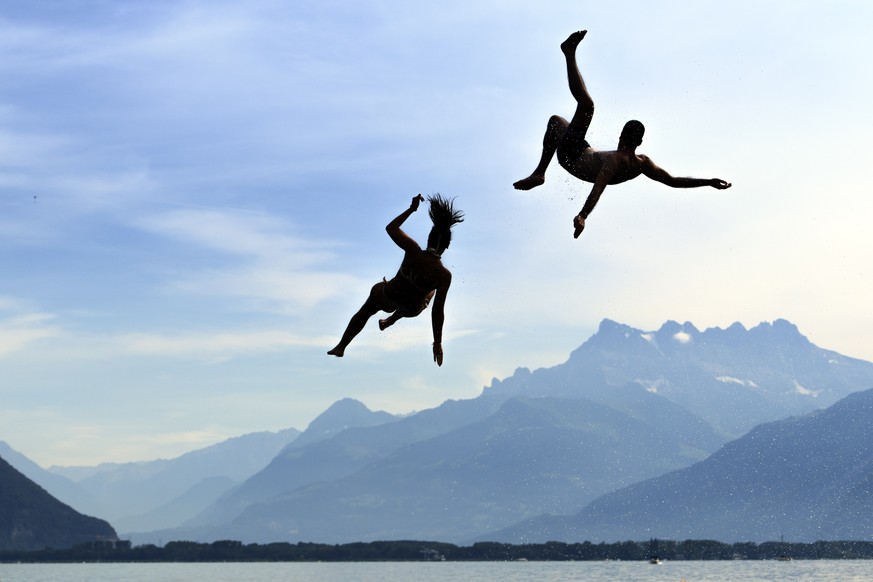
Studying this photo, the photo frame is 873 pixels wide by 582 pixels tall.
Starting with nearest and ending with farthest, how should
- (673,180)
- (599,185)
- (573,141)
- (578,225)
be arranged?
(578,225) → (599,185) → (573,141) → (673,180)

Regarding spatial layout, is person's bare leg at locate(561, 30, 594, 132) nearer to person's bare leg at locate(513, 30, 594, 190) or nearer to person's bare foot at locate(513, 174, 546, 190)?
person's bare leg at locate(513, 30, 594, 190)

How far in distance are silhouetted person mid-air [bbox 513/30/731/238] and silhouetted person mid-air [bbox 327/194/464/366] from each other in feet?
6.28

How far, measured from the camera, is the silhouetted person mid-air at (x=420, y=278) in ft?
77.0

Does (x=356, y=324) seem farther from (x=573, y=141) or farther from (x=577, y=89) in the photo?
(x=577, y=89)

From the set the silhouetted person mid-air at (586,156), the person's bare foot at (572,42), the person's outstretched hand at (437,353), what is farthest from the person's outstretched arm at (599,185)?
the person's outstretched hand at (437,353)

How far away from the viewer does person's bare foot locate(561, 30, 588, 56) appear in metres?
22.2

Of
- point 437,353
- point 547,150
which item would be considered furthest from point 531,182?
point 437,353

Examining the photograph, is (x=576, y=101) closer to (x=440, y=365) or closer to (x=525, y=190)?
(x=525, y=190)

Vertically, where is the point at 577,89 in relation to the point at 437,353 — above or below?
above

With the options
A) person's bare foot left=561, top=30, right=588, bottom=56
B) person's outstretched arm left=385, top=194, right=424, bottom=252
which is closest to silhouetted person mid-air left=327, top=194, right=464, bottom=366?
person's outstretched arm left=385, top=194, right=424, bottom=252

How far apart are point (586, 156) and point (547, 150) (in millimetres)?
975

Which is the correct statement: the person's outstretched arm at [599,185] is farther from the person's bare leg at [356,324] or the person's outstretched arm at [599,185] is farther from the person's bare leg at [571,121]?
the person's bare leg at [356,324]

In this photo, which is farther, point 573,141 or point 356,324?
point 356,324

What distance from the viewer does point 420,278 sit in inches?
943
